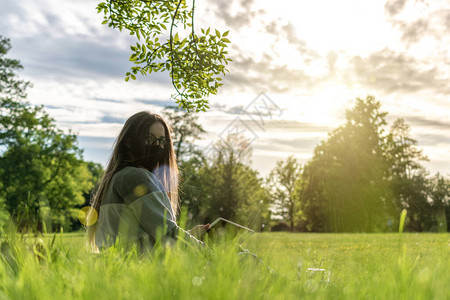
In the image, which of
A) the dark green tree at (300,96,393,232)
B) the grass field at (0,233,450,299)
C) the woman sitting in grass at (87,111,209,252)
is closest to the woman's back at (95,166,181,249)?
the woman sitting in grass at (87,111,209,252)

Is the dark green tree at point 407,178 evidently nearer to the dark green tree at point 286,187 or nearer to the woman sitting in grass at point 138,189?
the dark green tree at point 286,187

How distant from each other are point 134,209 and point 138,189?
17 centimetres

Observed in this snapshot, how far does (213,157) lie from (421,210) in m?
25.4

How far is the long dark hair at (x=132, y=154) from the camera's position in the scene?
389 cm

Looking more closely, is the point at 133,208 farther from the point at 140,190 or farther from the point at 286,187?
the point at 286,187

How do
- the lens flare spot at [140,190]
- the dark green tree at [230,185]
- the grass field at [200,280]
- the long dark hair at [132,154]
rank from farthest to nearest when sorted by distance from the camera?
the dark green tree at [230,185], the long dark hair at [132,154], the lens flare spot at [140,190], the grass field at [200,280]

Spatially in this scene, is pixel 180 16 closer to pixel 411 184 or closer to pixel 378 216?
pixel 378 216

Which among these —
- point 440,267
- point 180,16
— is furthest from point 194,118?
point 440,267

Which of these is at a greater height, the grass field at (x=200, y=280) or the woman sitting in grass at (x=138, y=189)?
the woman sitting in grass at (x=138, y=189)

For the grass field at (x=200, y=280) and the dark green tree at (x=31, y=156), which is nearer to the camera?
the grass field at (x=200, y=280)

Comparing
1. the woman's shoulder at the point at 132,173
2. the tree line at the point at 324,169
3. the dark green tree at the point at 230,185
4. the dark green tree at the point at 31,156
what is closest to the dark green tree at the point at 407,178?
the tree line at the point at 324,169

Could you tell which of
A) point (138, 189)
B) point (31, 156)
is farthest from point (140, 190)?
point (31, 156)

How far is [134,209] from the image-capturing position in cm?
346

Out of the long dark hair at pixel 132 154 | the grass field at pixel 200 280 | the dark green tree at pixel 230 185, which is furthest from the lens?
the dark green tree at pixel 230 185
